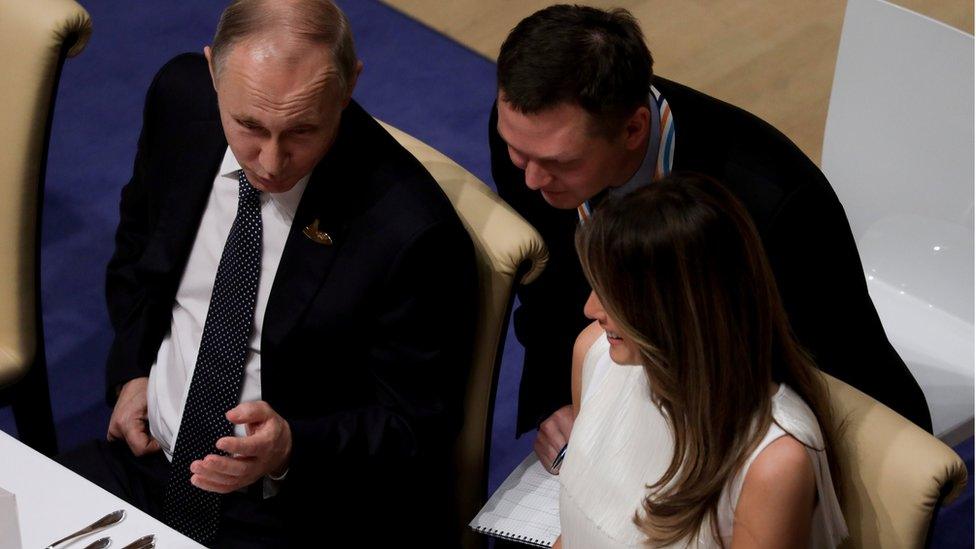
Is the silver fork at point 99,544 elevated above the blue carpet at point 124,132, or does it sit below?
above

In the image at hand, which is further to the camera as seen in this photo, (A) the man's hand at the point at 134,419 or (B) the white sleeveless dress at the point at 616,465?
(A) the man's hand at the point at 134,419

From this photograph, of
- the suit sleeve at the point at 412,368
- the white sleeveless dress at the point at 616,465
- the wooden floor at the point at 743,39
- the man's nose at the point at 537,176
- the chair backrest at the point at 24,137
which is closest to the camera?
the white sleeveless dress at the point at 616,465

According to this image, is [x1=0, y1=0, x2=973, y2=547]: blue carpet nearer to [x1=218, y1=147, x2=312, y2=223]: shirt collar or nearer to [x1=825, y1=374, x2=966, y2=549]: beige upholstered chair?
[x1=218, y1=147, x2=312, y2=223]: shirt collar

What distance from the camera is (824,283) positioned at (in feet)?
7.47

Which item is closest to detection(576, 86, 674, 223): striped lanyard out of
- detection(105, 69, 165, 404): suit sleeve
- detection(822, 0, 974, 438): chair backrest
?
detection(822, 0, 974, 438): chair backrest

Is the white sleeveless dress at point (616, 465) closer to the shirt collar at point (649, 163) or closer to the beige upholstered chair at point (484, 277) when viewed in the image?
the beige upholstered chair at point (484, 277)

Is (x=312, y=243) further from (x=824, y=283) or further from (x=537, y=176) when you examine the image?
(x=824, y=283)

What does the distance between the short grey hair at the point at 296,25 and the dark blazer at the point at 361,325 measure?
0.39 ft

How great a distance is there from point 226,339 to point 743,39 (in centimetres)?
313

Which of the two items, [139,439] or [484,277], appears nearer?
[484,277]

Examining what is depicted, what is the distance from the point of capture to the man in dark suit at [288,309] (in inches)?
88.1

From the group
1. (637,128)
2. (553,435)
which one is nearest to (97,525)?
(553,435)

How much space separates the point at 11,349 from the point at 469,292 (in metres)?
1.14

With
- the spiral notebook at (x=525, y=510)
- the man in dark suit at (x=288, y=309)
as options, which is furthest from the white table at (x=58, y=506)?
the spiral notebook at (x=525, y=510)
